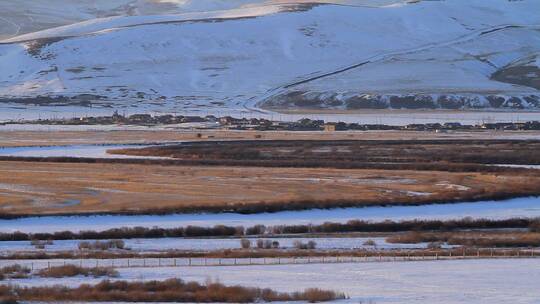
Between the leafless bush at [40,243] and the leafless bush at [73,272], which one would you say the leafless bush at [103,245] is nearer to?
the leafless bush at [40,243]

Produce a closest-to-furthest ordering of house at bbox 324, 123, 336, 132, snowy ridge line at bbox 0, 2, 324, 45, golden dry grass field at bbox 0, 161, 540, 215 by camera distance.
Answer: golden dry grass field at bbox 0, 161, 540, 215 → house at bbox 324, 123, 336, 132 → snowy ridge line at bbox 0, 2, 324, 45

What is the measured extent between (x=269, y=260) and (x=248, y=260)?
39 cm

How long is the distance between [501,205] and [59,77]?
9591 centimetres

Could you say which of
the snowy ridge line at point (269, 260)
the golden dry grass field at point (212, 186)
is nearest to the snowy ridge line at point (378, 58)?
the golden dry grass field at point (212, 186)

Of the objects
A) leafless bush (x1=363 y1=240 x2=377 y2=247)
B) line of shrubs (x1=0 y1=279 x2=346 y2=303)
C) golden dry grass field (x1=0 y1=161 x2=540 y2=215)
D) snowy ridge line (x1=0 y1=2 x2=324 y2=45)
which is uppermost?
snowy ridge line (x1=0 y1=2 x2=324 y2=45)

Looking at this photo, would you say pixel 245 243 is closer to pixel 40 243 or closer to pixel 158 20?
pixel 40 243

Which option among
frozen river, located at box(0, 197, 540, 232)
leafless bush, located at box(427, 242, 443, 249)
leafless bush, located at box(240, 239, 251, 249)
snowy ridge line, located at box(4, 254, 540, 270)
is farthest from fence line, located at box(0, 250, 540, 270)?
frozen river, located at box(0, 197, 540, 232)

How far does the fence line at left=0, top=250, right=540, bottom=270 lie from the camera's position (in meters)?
21.8

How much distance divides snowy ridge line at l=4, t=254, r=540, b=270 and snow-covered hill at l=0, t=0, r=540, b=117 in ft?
265

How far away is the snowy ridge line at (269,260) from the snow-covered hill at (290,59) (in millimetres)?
80871

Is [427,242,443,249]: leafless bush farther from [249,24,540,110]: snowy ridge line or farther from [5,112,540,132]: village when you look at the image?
[249,24,540,110]: snowy ridge line

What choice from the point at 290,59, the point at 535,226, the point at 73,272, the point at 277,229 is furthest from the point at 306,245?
the point at 290,59

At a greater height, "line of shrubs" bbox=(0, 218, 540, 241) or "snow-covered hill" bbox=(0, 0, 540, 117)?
"snow-covered hill" bbox=(0, 0, 540, 117)

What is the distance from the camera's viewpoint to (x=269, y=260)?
22.3 metres
